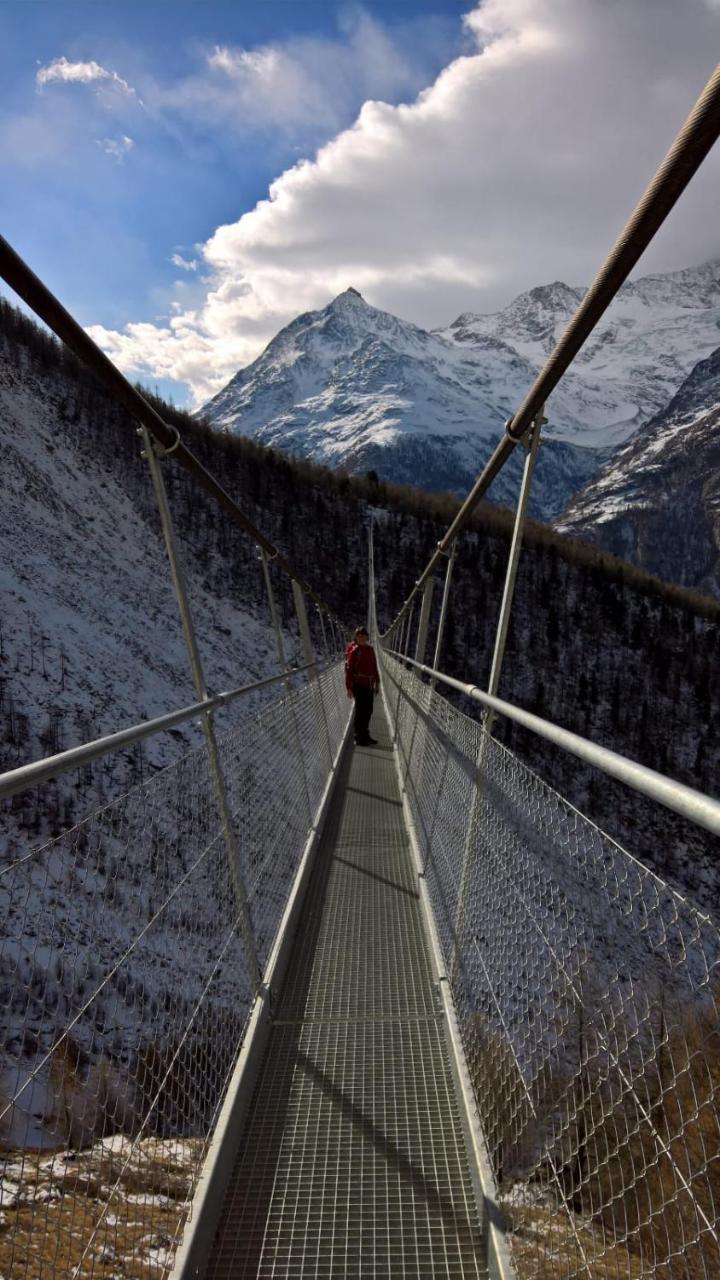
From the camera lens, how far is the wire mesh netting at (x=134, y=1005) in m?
1.12

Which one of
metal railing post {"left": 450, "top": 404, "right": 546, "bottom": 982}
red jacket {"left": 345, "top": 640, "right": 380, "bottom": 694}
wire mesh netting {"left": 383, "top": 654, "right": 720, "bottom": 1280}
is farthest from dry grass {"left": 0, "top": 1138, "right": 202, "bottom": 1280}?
red jacket {"left": 345, "top": 640, "right": 380, "bottom": 694}

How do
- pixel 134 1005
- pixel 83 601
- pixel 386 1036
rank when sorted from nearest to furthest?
pixel 134 1005
pixel 386 1036
pixel 83 601

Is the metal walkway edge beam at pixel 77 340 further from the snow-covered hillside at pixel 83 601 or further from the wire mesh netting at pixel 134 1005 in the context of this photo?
the snow-covered hillside at pixel 83 601

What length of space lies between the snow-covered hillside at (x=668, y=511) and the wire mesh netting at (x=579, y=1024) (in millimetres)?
160547

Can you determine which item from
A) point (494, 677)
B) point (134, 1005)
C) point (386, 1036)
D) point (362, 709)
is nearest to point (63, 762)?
point (134, 1005)

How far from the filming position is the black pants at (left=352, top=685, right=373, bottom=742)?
269 inches

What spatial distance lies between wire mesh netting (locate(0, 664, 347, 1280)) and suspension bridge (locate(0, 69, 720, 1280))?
2 cm

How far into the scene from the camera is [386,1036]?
233 cm

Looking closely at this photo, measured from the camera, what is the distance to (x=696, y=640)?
62.7 metres

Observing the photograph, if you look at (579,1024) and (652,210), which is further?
(652,210)

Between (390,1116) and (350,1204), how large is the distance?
0.96ft

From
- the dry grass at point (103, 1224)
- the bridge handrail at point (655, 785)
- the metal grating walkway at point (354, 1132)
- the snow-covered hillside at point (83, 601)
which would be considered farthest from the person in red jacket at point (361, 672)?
the snow-covered hillside at point (83, 601)

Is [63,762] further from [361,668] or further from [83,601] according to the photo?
[83,601]

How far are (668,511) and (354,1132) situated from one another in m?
182
